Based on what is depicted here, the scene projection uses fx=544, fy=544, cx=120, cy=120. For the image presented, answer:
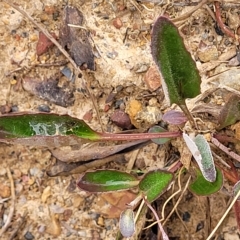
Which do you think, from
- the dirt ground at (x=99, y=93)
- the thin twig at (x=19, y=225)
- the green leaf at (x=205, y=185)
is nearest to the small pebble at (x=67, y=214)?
the dirt ground at (x=99, y=93)

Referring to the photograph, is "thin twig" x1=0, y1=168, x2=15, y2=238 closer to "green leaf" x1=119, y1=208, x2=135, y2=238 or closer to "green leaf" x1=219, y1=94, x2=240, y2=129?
"green leaf" x1=119, y1=208, x2=135, y2=238

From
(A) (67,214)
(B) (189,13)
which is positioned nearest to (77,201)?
(A) (67,214)

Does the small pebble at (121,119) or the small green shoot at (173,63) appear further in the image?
the small pebble at (121,119)

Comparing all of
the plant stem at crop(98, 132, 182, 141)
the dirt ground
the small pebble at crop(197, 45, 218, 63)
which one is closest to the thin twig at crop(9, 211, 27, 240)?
the dirt ground

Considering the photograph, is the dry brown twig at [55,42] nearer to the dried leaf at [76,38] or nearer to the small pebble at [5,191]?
the dried leaf at [76,38]

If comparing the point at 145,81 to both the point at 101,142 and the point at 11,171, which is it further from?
the point at 11,171

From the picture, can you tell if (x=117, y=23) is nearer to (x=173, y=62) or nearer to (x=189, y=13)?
(x=189, y=13)
